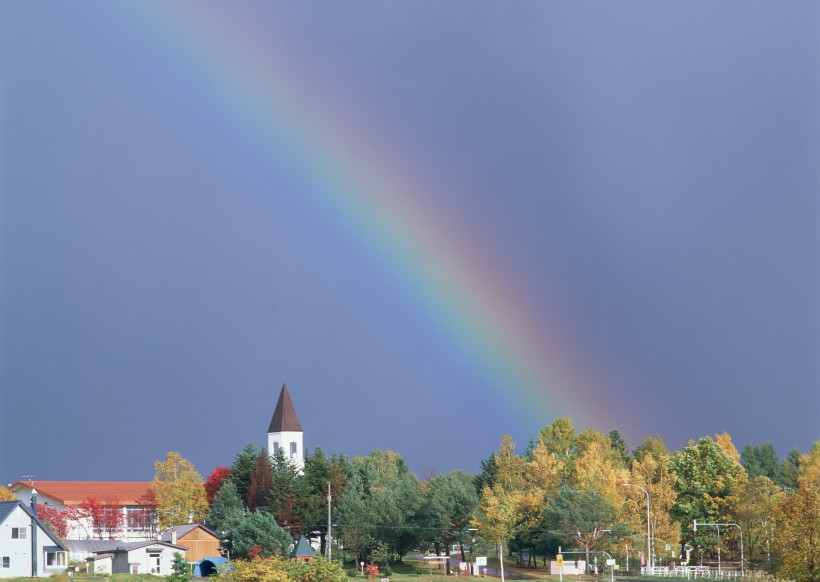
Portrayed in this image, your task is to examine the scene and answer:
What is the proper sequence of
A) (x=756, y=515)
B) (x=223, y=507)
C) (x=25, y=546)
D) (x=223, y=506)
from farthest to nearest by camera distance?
(x=223, y=506) → (x=223, y=507) → (x=25, y=546) → (x=756, y=515)

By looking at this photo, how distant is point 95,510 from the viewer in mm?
121312

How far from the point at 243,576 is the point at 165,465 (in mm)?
61624

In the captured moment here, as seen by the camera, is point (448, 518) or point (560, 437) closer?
point (448, 518)

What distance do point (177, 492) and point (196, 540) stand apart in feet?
50.6

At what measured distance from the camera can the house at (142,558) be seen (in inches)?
3346

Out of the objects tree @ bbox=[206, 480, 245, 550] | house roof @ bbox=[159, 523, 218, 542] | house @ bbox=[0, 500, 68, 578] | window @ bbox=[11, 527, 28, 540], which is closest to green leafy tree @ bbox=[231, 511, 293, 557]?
tree @ bbox=[206, 480, 245, 550]

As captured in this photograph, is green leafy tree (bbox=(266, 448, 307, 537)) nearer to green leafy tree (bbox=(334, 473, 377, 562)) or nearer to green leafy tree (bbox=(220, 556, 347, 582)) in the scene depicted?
green leafy tree (bbox=(334, 473, 377, 562))

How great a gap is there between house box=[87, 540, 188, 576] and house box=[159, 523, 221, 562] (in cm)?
337

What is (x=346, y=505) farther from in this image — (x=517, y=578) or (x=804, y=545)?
(x=804, y=545)

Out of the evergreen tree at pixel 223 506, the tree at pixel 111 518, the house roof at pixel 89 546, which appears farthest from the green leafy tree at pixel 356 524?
the tree at pixel 111 518

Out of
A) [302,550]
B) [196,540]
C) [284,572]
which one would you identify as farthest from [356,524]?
[284,572]

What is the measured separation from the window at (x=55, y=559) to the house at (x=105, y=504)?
3500 cm

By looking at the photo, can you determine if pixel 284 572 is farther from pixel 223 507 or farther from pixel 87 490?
pixel 87 490

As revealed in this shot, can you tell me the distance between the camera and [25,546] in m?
77.9
